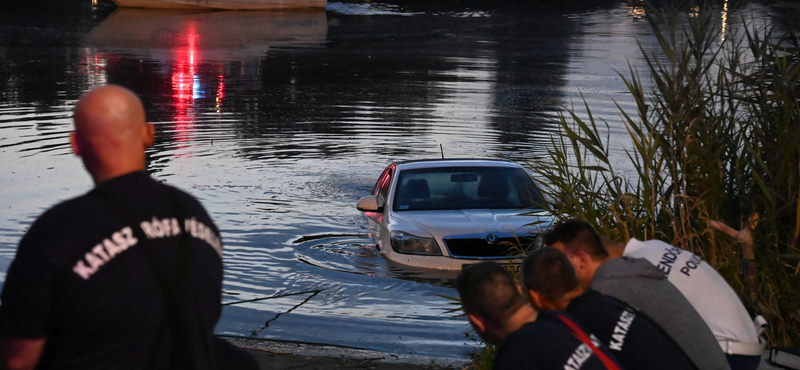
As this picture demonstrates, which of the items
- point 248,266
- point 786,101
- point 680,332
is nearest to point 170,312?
point 680,332

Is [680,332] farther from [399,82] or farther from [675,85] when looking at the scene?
[399,82]

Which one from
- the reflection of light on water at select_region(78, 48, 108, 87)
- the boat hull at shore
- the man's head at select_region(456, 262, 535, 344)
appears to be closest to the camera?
the man's head at select_region(456, 262, 535, 344)

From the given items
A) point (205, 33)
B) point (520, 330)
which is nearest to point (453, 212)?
point (520, 330)

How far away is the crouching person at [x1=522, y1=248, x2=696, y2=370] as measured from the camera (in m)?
3.76

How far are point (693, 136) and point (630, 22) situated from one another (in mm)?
46815

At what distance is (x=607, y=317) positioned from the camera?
3.78 meters

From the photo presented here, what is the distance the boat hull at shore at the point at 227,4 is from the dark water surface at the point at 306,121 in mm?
9962

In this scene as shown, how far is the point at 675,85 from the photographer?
724cm

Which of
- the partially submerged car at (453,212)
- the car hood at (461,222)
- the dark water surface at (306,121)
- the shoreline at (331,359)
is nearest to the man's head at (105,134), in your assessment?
the shoreline at (331,359)

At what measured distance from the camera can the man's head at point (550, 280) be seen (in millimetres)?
3936

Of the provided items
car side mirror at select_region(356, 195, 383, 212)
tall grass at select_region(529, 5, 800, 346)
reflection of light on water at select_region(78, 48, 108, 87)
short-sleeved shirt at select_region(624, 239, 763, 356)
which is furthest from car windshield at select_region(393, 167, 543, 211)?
reflection of light on water at select_region(78, 48, 108, 87)

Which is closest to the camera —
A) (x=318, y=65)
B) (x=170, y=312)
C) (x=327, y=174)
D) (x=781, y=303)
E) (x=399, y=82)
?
(x=170, y=312)

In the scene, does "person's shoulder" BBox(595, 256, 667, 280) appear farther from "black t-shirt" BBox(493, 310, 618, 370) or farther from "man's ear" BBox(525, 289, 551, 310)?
"black t-shirt" BBox(493, 310, 618, 370)

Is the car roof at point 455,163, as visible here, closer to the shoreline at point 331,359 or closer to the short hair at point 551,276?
the shoreline at point 331,359
